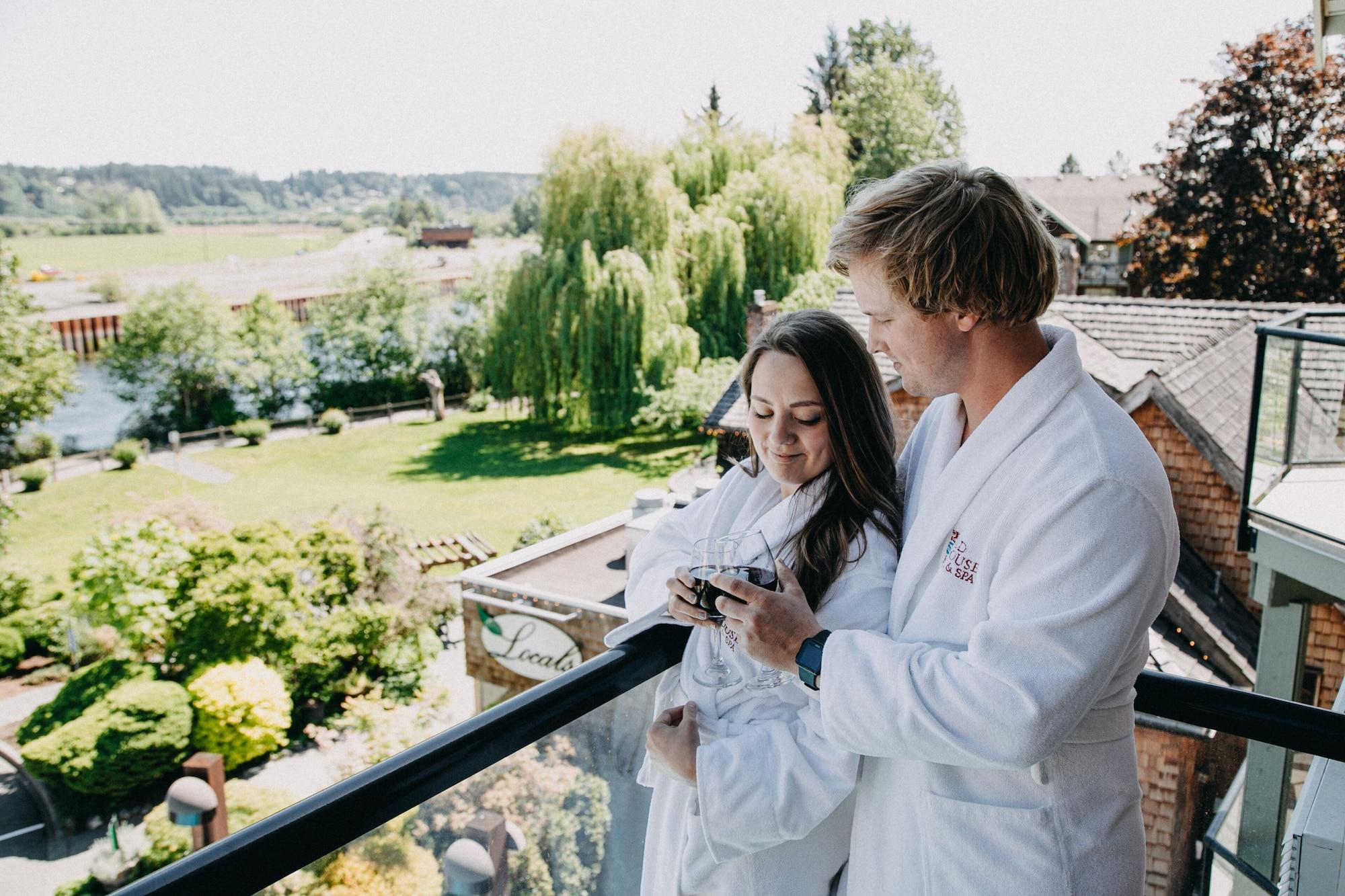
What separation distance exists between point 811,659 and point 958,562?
227 millimetres

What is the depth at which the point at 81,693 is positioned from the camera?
43.4 ft

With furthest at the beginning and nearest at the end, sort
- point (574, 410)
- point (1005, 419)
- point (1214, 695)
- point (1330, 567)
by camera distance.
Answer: point (574, 410) < point (1330, 567) < point (1214, 695) < point (1005, 419)

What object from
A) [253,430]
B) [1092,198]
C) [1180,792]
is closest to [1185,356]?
[1180,792]

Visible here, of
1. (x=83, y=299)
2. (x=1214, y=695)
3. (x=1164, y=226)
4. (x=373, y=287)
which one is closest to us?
(x=1214, y=695)

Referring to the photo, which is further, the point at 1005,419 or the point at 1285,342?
the point at 1285,342

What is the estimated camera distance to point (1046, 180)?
39562 mm

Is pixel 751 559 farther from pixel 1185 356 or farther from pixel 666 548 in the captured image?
pixel 1185 356

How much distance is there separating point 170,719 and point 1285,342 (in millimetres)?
12921

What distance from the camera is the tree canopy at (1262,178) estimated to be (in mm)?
17125

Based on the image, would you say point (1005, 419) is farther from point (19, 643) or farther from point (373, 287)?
point (373, 287)

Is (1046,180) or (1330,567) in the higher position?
(1046,180)

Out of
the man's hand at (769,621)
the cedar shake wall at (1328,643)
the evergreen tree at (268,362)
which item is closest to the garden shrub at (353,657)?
the cedar shake wall at (1328,643)

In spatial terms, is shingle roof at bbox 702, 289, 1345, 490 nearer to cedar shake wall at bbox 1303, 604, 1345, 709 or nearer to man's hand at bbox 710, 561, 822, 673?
cedar shake wall at bbox 1303, 604, 1345, 709

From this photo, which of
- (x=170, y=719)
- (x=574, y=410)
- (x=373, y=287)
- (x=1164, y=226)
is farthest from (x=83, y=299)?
(x=1164, y=226)
